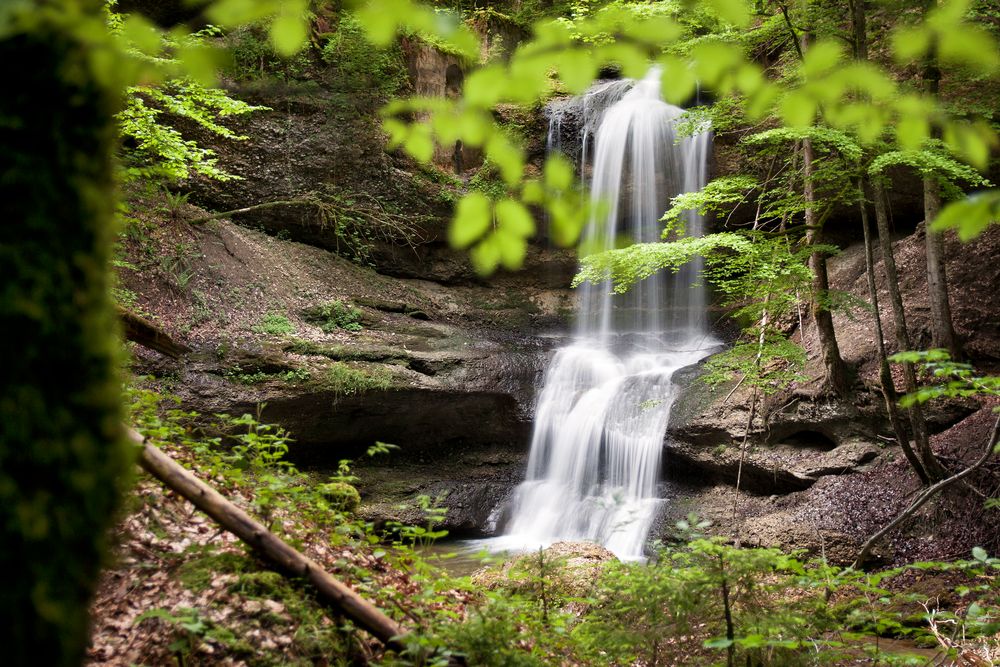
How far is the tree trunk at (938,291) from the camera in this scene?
729 cm

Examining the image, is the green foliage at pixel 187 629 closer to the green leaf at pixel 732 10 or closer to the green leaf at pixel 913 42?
the green leaf at pixel 732 10

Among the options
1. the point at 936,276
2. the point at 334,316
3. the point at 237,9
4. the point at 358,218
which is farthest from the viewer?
the point at 358,218

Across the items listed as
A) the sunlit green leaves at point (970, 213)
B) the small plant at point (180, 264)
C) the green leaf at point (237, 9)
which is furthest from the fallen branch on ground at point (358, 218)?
the sunlit green leaves at point (970, 213)

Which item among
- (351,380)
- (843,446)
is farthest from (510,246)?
(351,380)

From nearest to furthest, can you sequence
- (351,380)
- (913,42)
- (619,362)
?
(913,42)
(351,380)
(619,362)

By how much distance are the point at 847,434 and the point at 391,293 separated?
8.67 m

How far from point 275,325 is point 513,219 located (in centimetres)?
969

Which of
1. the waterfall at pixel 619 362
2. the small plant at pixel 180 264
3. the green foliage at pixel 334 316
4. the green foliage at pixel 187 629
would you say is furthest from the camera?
the green foliage at pixel 334 316

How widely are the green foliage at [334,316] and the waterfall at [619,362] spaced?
12.1 ft

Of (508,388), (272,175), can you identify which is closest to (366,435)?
(508,388)

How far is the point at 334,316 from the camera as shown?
36.6ft

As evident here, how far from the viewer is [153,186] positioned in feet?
28.4

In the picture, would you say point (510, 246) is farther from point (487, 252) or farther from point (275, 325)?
point (275, 325)

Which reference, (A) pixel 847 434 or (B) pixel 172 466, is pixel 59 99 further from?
(A) pixel 847 434
